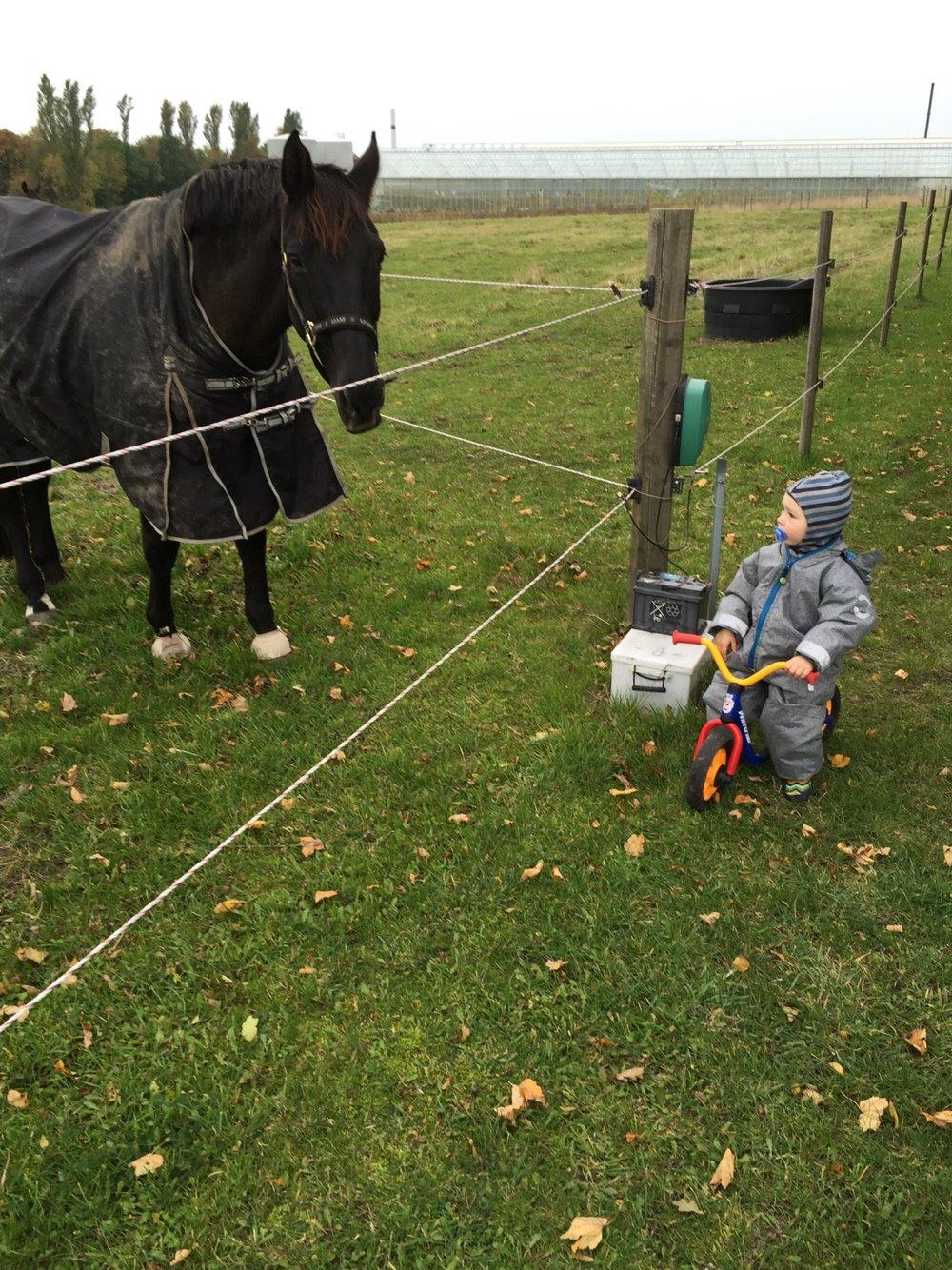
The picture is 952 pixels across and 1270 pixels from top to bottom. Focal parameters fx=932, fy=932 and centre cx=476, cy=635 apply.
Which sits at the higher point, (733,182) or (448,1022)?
(733,182)

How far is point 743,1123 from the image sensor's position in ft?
8.89

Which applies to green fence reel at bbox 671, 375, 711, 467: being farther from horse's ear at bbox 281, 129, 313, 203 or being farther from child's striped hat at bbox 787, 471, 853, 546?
horse's ear at bbox 281, 129, 313, 203

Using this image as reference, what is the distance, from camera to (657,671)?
14.8 feet

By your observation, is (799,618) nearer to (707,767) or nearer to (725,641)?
(725,641)

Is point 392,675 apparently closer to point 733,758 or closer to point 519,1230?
point 733,758

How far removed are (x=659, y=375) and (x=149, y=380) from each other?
7.91ft

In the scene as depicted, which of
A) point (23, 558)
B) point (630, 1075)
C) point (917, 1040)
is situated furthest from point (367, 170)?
point (917, 1040)

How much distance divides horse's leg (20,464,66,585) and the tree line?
36.8 metres

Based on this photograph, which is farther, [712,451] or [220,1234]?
[712,451]

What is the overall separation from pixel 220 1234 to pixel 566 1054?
111 cm

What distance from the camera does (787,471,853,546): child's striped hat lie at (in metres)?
3.75

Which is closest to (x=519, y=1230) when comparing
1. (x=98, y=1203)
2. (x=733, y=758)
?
(x=98, y=1203)

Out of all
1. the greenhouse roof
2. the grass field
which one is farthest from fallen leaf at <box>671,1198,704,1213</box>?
the greenhouse roof

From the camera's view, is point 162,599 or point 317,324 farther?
point 162,599
